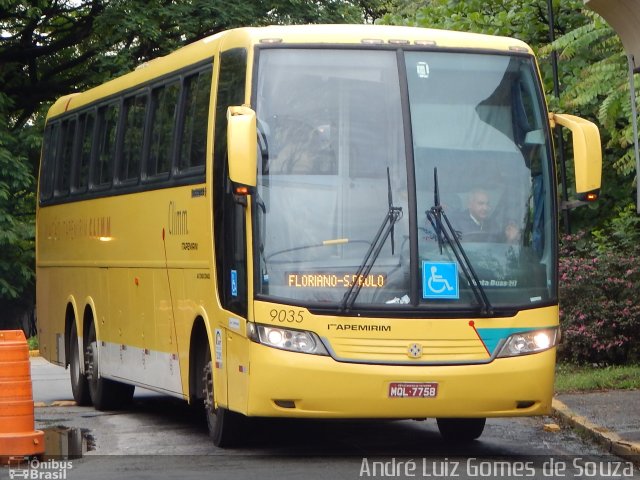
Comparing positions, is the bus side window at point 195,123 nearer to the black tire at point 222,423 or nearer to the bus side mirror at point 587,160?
the black tire at point 222,423

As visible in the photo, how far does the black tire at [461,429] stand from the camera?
43.7 ft

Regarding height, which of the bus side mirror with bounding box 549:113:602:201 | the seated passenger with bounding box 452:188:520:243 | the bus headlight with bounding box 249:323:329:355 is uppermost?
the bus side mirror with bounding box 549:113:602:201

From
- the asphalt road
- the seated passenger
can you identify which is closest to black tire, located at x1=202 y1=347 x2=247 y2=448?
the asphalt road

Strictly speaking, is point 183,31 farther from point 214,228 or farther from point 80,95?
point 214,228

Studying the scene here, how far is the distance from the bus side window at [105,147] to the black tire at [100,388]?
1.76 meters

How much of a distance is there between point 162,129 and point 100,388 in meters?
3.72

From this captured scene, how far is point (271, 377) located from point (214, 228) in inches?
69.0

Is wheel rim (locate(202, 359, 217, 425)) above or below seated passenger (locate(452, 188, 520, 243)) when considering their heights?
below

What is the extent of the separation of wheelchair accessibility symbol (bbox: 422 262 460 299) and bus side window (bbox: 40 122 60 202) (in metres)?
9.37

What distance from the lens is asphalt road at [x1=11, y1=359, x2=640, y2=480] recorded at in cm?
1111

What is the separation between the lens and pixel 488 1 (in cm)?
2416

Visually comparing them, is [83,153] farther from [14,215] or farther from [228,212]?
[14,215]

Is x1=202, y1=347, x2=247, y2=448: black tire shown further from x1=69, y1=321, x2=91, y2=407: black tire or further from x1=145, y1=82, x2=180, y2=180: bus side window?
x1=69, y1=321, x2=91, y2=407: black tire

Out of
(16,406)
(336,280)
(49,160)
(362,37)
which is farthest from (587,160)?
(49,160)
